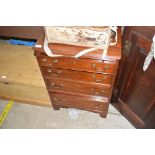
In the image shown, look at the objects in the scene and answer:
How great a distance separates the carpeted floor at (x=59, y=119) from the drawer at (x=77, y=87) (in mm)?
514

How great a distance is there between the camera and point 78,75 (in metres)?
1.26

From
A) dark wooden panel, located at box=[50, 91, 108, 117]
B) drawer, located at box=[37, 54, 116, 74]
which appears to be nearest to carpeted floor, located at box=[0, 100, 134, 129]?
dark wooden panel, located at box=[50, 91, 108, 117]

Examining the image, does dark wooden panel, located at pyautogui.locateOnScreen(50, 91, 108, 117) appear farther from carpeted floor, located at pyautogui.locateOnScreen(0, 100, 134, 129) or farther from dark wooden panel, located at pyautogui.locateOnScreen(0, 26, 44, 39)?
dark wooden panel, located at pyautogui.locateOnScreen(0, 26, 44, 39)

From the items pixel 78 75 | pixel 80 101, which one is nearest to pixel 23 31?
pixel 78 75

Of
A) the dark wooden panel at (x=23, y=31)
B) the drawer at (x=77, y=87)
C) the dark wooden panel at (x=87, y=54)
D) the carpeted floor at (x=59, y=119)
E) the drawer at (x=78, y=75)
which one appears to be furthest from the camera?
the carpeted floor at (x=59, y=119)

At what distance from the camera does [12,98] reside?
1979mm

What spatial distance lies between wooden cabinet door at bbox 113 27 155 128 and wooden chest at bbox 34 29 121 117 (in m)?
0.15

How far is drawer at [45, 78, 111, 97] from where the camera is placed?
52.3 inches

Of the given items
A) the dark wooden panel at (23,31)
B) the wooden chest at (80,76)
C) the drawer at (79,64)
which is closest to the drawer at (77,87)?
the wooden chest at (80,76)

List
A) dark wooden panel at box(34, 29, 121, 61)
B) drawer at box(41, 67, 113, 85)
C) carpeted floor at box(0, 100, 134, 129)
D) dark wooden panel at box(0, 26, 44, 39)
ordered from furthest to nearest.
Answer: carpeted floor at box(0, 100, 134, 129) < dark wooden panel at box(0, 26, 44, 39) < drawer at box(41, 67, 113, 85) < dark wooden panel at box(34, 29, 121, 61)

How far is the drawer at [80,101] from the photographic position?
4.89ft

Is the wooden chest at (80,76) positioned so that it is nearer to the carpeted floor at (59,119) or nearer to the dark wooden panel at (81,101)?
the dark wooden panel at (81,101)
